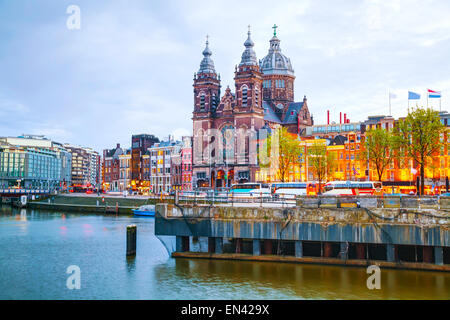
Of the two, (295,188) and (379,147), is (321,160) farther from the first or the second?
(295,188)

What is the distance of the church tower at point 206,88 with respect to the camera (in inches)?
5792

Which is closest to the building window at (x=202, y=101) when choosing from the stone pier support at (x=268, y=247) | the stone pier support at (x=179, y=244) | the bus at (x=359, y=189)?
the bus at (x=359, y=189)

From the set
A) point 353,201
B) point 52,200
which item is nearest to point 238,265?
point 353,201

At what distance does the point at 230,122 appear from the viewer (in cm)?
14338

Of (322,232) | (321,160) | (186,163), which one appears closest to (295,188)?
(321,160)

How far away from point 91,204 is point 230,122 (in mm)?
45908

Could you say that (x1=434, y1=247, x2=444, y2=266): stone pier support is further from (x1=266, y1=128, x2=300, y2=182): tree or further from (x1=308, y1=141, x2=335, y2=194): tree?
(x1=308, y1=141, x2=335, y2=194): tree

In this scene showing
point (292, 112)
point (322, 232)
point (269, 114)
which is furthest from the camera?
point (292, 112)

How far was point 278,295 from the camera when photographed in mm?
30734

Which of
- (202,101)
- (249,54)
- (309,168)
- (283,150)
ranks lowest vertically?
(309,168)

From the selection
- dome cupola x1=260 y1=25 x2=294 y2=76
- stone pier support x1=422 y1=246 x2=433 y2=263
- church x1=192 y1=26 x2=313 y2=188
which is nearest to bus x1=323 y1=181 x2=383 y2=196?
stone pier support x1=422 y1=246 x2=433 y2=263
